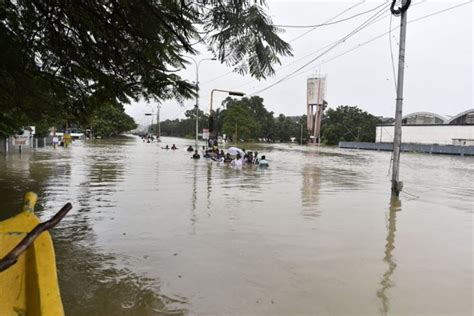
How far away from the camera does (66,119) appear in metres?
8.60

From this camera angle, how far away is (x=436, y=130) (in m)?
72.7

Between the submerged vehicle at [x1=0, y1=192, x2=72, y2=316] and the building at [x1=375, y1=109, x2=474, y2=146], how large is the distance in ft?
239

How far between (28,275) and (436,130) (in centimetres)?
7878

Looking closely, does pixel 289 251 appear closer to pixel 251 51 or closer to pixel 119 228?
pixel 119 228

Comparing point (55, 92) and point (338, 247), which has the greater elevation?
point (55, 92)

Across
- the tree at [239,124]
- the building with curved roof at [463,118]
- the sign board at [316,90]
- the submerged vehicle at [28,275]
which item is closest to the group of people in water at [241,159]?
the submerged vehicle at [28,275]

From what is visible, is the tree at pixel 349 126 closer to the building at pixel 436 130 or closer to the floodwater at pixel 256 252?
the building at pixel 436 130

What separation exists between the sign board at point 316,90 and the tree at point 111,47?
88.7 meters

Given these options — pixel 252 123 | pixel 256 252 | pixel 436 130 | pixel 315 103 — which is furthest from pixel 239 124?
pixel 256 252

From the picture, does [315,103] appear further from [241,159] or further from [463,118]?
[241,159]

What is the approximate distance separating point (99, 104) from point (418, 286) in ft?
17.6

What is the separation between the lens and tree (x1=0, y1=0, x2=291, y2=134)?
11.7ft

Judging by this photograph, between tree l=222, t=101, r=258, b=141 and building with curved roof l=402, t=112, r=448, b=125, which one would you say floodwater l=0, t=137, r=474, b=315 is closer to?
building with curved roof l=402, t=112, r=448, b=125

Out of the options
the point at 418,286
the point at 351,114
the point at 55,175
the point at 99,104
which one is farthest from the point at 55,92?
the point at 351,114
